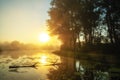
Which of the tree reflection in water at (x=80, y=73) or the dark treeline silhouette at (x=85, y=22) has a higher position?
the dark treeline silhouette at (x=85, y=22)

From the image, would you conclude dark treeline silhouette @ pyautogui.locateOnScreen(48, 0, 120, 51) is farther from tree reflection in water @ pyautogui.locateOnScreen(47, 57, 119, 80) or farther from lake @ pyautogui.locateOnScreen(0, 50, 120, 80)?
tree reflection in water @ pyautogui.locateOnScreen(47, 57, 119, 80)

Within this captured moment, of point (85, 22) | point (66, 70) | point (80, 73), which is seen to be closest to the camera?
point (80, 73)

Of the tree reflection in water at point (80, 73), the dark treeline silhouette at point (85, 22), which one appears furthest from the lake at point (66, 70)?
the dark treeline silhouette at point (85, 22)

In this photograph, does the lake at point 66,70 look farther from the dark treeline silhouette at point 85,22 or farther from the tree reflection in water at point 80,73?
the dark treeline silhouette at point 85,22

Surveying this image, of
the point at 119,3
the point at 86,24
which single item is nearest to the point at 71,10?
the point at 86,24

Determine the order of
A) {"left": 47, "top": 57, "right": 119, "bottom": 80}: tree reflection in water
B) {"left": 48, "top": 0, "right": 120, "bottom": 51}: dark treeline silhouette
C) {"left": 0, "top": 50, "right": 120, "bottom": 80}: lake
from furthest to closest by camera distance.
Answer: {"left": 48, "top": 0, "right": 120, "bottom": 51}: dark treeline silhouette, {"left": 0, "top": 50, "right": 120, "bottom": 80}: lake, {"left": 47, "top": 57, "right": 119, "bottom": 80}: tree reflection in water

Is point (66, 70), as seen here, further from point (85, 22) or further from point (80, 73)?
point (85, 22)

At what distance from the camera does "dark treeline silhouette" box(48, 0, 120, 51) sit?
46.0 meters

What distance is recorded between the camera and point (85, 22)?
166 feet

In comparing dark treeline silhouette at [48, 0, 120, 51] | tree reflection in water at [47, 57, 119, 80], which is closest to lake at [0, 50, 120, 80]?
tree reflection in water at [47, 57, 119, 80]

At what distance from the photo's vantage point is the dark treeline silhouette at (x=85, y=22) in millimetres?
45950

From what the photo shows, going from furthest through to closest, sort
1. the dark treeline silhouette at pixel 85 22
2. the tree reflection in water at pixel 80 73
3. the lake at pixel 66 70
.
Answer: the dark treeline silhouette at pixel 85 22
the lake at pixel 66 70
the tree reflection in water at pixel 80 73

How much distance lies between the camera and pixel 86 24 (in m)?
50.6

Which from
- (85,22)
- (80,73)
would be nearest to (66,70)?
(80,73)
